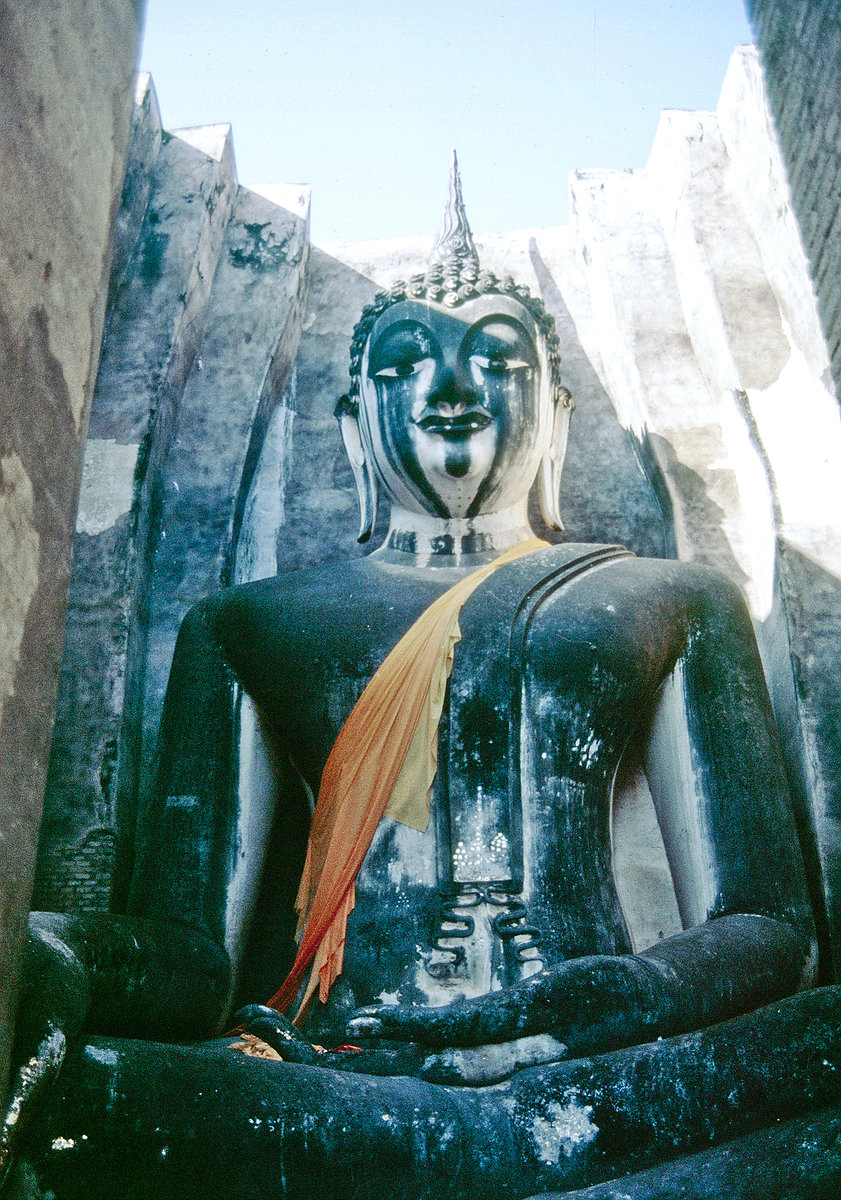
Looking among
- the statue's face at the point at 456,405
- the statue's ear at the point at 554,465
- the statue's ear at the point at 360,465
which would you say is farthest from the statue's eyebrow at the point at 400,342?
the statue's ear at the point at 554,465

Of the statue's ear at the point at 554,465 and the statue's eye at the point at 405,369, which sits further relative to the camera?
the statue's ear at the point at 554,465

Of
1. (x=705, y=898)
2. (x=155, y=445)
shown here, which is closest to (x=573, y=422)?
(x=155, y=445)

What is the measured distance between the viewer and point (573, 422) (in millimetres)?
6555

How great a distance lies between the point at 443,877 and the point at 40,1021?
169cm

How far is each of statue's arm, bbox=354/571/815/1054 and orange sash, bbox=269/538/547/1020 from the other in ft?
2.76

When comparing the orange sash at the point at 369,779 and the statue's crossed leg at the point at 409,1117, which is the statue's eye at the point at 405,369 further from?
the statue's crossed leg at the point at 409,1117

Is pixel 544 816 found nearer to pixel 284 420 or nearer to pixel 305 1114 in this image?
pixel 305 1114

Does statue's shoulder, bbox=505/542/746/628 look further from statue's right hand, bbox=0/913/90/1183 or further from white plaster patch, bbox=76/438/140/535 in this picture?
statue's right hand, bbox=0/913/90/1183

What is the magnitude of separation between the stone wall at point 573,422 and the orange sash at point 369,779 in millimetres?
819

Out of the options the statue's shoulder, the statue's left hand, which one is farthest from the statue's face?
the statue's left hand

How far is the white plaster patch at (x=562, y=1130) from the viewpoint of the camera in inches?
119

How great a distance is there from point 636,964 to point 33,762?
1633 mm

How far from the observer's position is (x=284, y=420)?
6.64m

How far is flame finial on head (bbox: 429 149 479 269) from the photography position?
5.93m
